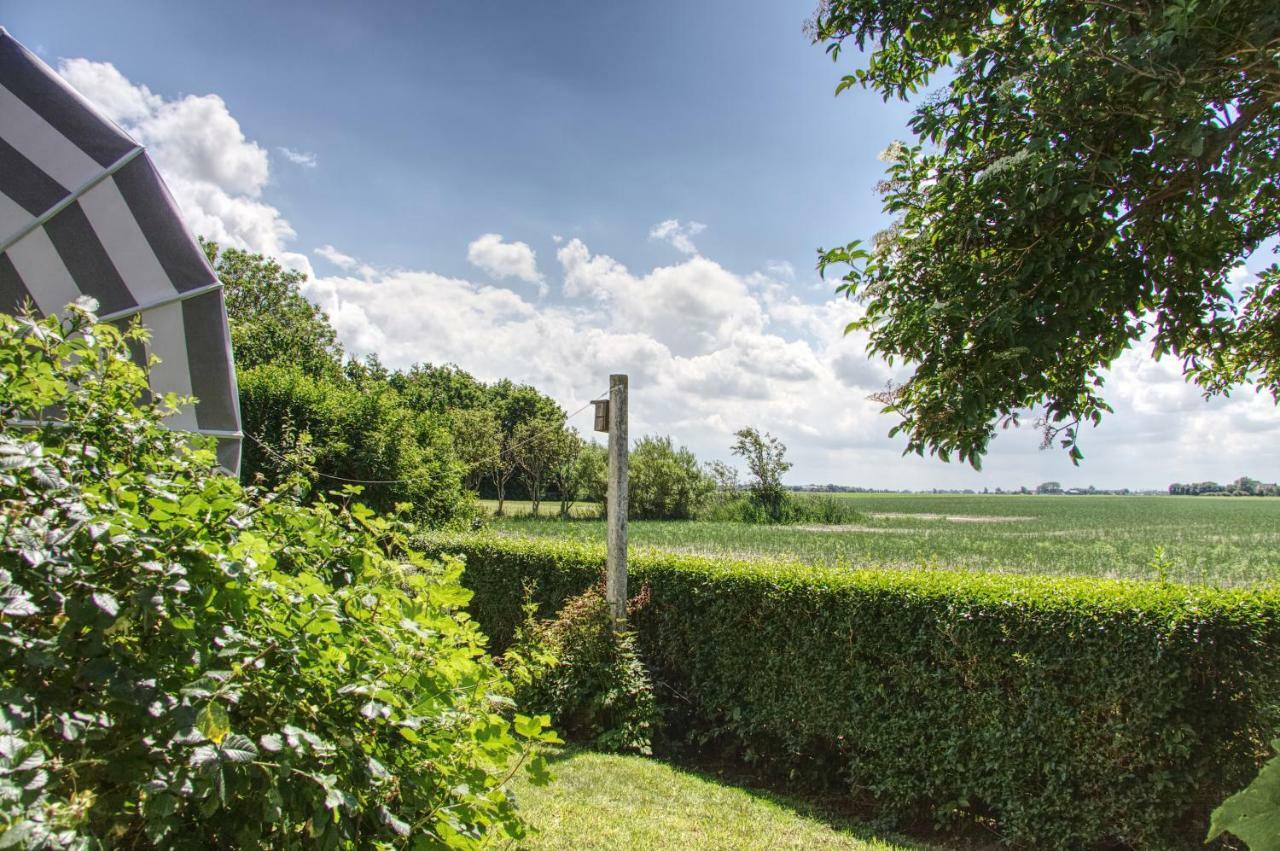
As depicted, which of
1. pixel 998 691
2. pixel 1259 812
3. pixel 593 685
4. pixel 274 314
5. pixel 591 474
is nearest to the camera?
pixel 1259 812

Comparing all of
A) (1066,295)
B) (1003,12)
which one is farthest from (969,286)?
(1003,12)

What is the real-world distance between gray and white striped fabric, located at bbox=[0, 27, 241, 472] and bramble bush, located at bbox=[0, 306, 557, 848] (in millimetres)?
1422

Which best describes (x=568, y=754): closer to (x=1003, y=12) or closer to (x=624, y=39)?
(x=1003, y=12)

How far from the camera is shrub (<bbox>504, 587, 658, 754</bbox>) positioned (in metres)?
6.96

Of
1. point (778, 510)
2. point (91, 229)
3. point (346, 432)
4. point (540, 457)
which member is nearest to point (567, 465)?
point (540, 457)

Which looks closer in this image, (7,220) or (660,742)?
(7,220)

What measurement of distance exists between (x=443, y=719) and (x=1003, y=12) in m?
5.68

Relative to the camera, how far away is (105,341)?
6.38ft

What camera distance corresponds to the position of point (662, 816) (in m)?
5.21

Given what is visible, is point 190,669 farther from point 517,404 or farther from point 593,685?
point 517,404

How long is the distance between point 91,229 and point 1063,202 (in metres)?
4.92

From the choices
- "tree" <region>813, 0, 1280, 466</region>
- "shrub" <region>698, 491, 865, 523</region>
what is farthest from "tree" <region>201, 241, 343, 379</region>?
"tree" <region>813, 0, 1280, 466</region>

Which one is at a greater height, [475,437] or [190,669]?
[475,437]

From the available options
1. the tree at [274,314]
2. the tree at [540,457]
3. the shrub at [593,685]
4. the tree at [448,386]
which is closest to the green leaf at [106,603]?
the shrub at [593,685]
